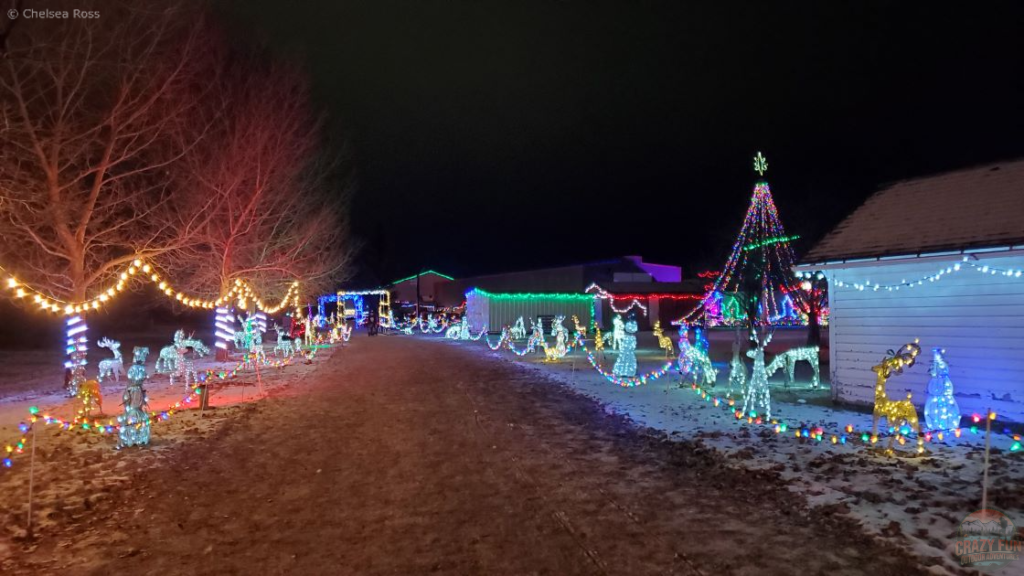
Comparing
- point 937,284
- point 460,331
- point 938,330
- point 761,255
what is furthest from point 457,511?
point 460,331

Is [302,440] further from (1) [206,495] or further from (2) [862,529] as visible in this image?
(2) [862,529]

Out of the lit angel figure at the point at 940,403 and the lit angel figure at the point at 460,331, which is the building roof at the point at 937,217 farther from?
the lit angel figure at the point at 460,331

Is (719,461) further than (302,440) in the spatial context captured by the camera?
No

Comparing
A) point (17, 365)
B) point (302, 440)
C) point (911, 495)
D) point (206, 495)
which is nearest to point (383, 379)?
point (302, 440)

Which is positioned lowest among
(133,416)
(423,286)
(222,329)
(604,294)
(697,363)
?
(133,416)

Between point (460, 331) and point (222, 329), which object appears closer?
point (222, 329)

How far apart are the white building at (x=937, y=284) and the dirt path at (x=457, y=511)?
194 inches

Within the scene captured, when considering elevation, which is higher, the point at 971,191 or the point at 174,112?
the point at 174,112

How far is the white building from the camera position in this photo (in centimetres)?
938

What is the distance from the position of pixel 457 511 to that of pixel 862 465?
4.74m

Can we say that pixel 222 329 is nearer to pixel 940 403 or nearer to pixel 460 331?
pixel 460 331

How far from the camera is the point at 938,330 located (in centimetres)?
1026

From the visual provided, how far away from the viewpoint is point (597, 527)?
5.41 meters

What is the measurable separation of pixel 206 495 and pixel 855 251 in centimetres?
1103
